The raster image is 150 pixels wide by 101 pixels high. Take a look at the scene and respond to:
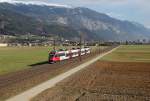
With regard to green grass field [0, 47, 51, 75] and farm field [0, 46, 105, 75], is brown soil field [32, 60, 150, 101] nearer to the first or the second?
farm field [0, 46, 105, 75]

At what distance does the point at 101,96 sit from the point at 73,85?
9284 millimetres

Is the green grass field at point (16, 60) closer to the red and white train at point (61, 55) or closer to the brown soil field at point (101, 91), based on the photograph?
the red and white train at point (61, 55)

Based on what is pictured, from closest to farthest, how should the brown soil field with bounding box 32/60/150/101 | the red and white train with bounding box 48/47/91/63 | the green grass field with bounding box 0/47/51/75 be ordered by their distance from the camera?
the brown soil field with bounding box 32/60/150/101, the green grass field with bounding box 0/47/51/75, the red and white train with bounding box 48/47/91/63

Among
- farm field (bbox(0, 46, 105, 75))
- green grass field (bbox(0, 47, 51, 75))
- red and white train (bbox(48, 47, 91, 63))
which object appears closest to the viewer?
farm field (bbox(0, 46, 105, 75))

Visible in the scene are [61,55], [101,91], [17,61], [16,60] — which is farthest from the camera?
[61,55]

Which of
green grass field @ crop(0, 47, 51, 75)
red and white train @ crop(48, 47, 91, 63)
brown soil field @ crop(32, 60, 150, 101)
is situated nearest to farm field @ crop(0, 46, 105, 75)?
green grass field @ crop(0, 47, 51, 75)

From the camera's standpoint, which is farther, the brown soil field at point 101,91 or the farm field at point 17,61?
the farm field at point 17,61

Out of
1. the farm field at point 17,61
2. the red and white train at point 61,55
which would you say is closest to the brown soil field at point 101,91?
the farm field at point 17,61

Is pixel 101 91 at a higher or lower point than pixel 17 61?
higher

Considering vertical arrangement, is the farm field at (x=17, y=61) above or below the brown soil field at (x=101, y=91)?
below

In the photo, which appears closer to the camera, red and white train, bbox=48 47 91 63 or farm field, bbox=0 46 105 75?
farm field, bbox=0 46 105 75

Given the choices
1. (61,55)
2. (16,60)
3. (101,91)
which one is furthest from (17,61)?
(101,91)

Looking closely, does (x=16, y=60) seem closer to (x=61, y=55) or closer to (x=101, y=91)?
(x=61, y=55)

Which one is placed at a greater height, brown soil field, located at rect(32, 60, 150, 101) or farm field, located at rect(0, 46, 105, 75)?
brown soil field, located at rect(32, 60, 150, 101)
